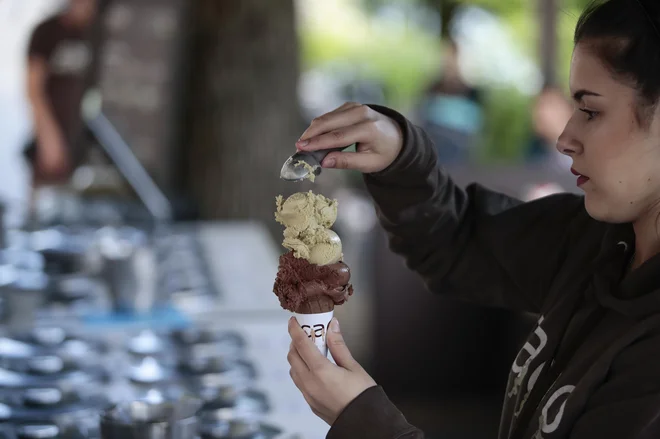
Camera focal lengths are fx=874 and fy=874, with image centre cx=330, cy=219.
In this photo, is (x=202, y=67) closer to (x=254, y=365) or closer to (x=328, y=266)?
(x=254, y=365)

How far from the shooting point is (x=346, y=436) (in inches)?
46.9

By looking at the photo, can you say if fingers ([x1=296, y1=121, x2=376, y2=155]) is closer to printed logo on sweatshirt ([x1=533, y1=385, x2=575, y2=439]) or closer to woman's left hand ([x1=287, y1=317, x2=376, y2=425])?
woman's left hand ([x1=287, y1=317, x2=376, y2=425])

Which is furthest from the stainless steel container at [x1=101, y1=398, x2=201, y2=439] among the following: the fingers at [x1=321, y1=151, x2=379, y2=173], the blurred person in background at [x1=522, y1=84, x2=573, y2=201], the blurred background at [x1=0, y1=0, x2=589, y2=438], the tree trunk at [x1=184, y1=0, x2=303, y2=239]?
the blurred person in background at [x1=522, y1=84, x2=573, y2=201]

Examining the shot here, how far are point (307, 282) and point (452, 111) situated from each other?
22.7ft

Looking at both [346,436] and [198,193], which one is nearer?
[346,436]

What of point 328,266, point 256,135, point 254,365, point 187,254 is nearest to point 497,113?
point 256,135

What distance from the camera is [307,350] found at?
48.1 inches

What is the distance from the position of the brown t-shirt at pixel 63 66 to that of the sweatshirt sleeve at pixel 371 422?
408 cm

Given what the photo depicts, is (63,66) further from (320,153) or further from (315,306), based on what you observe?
(315,306)

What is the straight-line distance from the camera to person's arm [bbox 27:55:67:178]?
4.91 meters

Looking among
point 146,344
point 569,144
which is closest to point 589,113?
point 569,144

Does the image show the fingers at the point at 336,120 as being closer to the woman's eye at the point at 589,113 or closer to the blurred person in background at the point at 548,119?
the woman's eye at the point at 589,113

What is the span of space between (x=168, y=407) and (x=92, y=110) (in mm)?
4043

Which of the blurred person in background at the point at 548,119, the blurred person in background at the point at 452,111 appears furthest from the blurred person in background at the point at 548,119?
the blurred person in background at the point at 452,111
